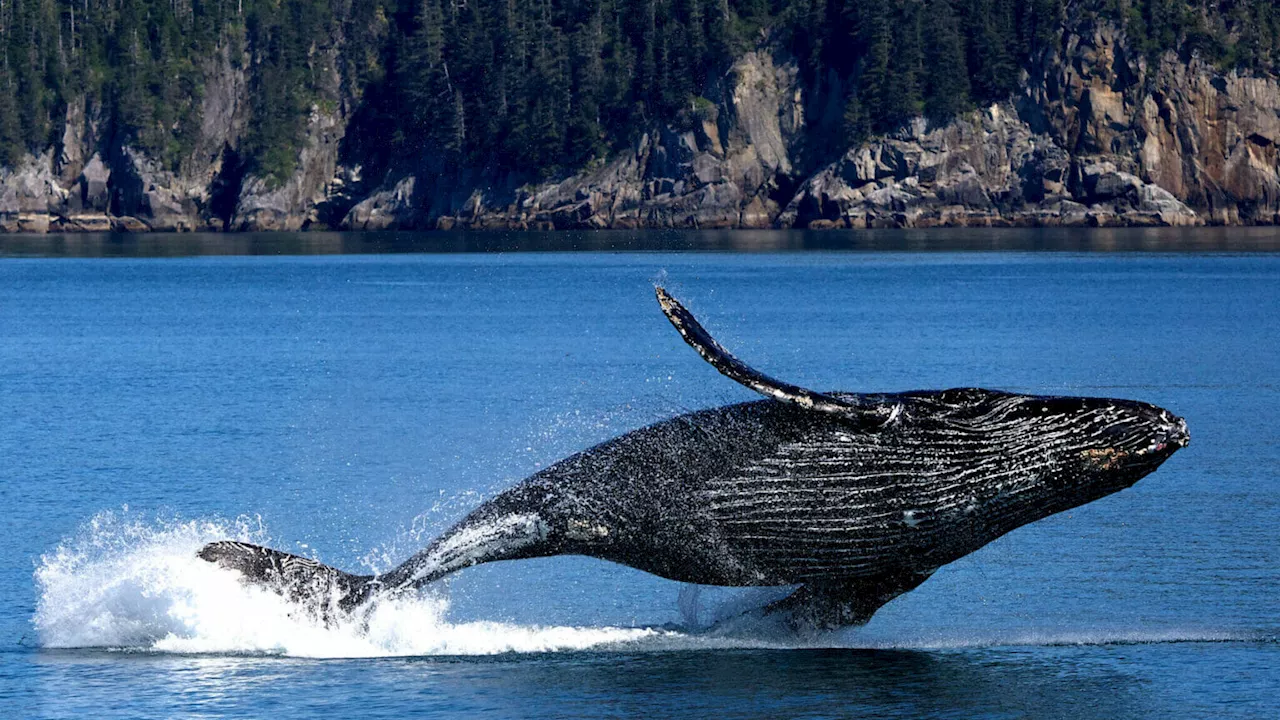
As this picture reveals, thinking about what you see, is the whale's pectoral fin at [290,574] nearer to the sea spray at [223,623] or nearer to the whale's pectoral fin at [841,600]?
the sea spray at [223,623]

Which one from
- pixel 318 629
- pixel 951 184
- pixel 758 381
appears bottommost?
pixel 318 629

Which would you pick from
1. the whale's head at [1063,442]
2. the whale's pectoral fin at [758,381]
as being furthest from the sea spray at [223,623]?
the whale's head at [1063,442]

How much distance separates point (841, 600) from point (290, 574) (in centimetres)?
472

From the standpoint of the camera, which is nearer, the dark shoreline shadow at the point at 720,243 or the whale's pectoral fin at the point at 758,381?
the whale's pectoral fin at the point at 758,381

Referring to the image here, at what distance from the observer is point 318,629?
15805mm

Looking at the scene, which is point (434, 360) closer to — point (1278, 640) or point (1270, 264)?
point (1278, 640)

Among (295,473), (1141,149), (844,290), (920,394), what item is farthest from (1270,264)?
(920,394)

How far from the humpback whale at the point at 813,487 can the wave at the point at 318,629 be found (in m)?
1.02

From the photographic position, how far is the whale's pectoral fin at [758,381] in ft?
40.3

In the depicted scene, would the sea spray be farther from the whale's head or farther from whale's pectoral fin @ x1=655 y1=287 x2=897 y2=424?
the whale's head

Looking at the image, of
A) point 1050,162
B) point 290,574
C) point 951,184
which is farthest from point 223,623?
point 951,184

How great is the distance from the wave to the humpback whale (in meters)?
1.02

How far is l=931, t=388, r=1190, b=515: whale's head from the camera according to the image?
515 inches

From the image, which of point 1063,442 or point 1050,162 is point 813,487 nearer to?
point 1063,442
